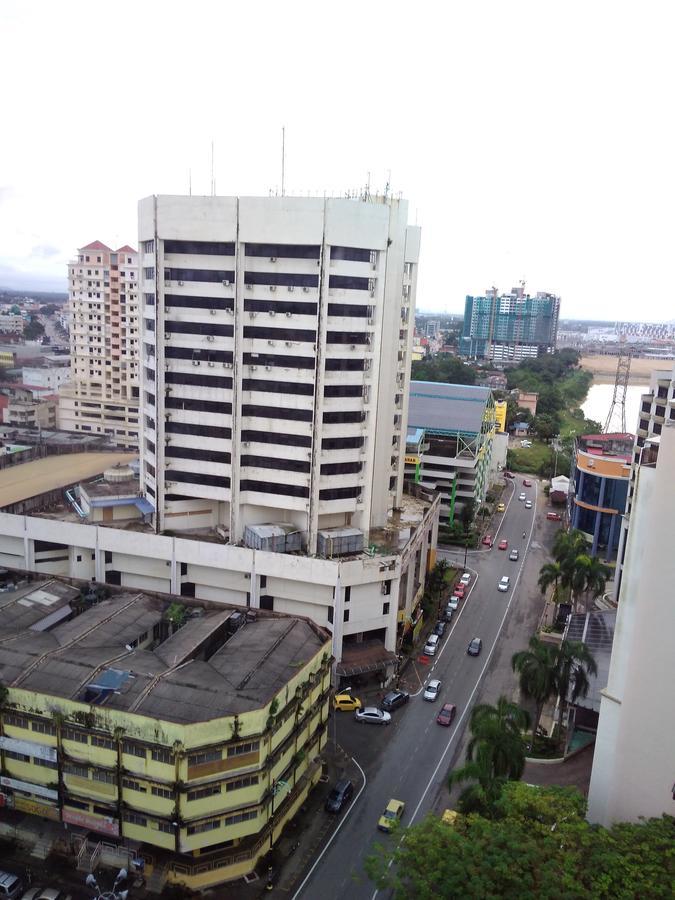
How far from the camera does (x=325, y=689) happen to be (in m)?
29.4

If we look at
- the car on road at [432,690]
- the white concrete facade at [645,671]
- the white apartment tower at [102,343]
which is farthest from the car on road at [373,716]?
the white apartment tower at [102,343]

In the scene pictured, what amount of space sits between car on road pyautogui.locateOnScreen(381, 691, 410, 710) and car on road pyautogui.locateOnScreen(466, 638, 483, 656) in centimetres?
638

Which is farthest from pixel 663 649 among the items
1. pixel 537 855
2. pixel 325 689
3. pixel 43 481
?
pixel 43 481

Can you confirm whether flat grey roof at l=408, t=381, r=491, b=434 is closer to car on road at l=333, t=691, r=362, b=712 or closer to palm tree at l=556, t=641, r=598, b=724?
car on road at l=333, t=691, r=362, b=712

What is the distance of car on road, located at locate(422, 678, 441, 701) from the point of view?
35875 mm

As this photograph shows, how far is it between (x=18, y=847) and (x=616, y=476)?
4788cm

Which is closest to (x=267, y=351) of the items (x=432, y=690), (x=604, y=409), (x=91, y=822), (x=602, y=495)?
(x=432, y=690)

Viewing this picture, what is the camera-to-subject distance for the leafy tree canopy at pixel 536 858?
53.8 ft

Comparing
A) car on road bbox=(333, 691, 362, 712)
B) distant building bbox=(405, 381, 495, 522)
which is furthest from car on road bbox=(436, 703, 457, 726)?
distant building bbox=(405, 381, 495, 522)

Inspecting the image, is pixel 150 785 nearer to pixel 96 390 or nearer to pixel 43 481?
pixel 43 481

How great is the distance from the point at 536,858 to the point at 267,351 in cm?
2771

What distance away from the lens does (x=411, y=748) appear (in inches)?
1260

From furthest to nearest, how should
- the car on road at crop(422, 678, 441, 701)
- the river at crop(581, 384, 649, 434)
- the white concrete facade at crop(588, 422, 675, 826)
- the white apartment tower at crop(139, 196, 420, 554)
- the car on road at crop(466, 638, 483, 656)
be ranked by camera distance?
the river at crop(581, 384, 649, 434) → the car on road at crop(466, 638, 483, 656) → the white apartment tower at crop(139, 196, 420, 554) → the car on road at crop(422, 678, 441, 701) → the white concrete facade at crop(588, 422, 675, 826)

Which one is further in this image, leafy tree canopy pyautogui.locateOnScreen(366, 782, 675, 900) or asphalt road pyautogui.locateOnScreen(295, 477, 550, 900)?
asphalt road pyautogui.locateOnScreen(295, 477, 550, 900)
